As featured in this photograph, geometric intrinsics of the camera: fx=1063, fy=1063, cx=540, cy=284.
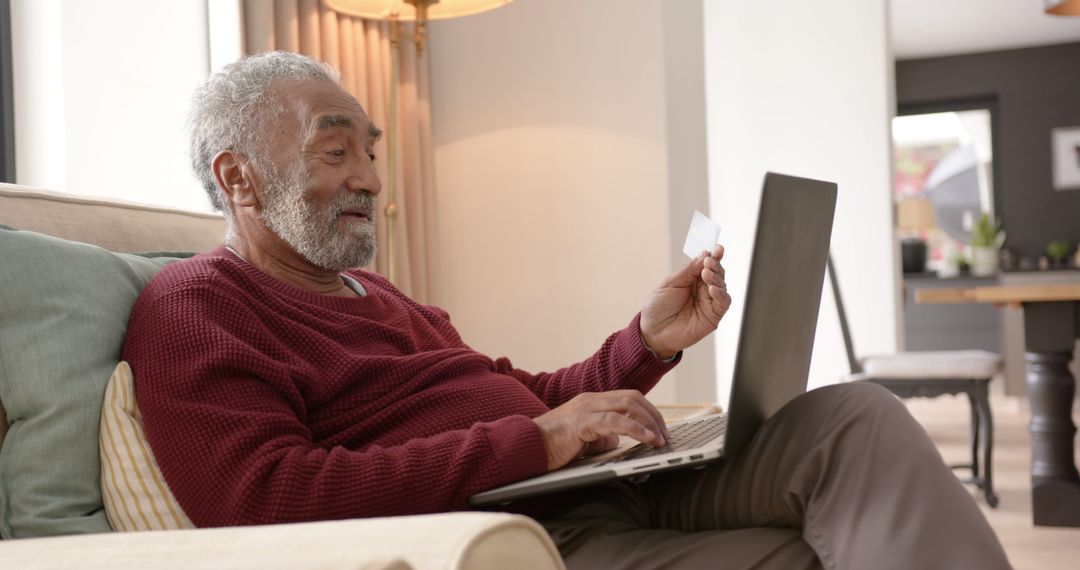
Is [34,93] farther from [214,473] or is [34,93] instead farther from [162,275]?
[214,473]

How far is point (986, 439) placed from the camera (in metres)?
3.54

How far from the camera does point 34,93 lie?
2.50 meters

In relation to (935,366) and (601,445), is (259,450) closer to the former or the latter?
(601,445)

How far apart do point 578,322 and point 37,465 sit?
224cm

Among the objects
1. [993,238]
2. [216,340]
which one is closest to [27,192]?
[216,340]

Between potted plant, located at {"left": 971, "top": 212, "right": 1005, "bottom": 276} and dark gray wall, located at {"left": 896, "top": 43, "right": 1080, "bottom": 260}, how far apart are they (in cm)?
59

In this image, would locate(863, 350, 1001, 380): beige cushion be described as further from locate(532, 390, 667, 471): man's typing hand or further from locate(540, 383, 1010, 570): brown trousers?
locate(532, 390, 667, 471): man's typing hand

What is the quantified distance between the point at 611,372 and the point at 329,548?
96 cm

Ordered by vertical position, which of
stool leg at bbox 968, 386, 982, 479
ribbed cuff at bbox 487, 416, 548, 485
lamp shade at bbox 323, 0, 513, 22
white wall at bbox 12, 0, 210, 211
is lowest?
stool leg at bbox 968, 386, 982, 479

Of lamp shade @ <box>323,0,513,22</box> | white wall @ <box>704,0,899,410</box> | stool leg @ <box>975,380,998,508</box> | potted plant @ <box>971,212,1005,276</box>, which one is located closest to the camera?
lamp shade @ <box>323,0,513,22</box>

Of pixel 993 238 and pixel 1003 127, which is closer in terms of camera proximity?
pixel 993 238

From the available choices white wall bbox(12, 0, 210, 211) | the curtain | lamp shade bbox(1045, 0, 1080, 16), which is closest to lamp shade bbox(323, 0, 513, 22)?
the curtain

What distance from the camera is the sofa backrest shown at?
129 cm

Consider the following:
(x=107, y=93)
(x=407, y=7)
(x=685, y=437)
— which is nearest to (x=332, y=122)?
(x=685, y=437)
